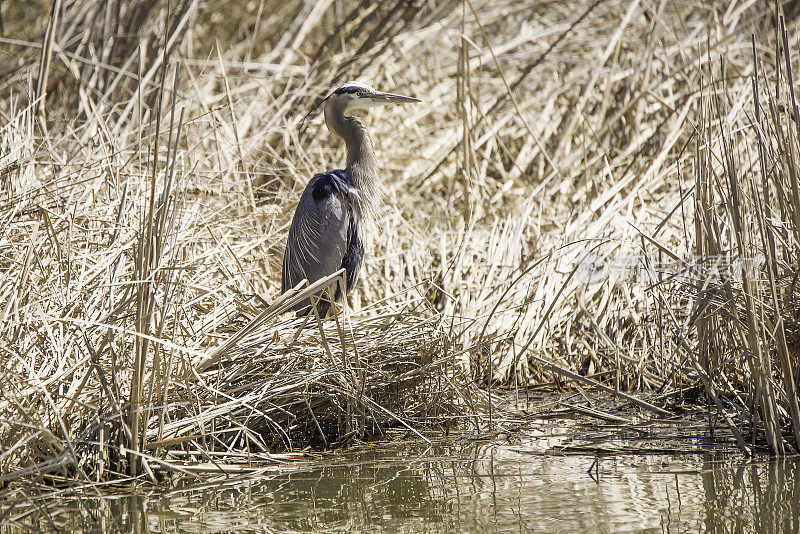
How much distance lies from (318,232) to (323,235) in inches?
1.3

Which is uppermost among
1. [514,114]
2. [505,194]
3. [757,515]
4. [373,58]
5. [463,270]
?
[373,58]

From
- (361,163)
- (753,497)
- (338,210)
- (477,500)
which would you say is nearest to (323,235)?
(338,210)

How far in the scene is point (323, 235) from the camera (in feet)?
14.9

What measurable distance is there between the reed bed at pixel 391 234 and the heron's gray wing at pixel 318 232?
0.20m

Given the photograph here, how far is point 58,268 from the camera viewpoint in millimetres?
3258

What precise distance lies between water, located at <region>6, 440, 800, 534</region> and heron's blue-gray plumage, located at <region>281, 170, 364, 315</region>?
1.59 metres

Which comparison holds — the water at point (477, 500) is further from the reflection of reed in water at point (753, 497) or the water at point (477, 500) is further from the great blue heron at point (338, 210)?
the great blue heron at point (338, 210)

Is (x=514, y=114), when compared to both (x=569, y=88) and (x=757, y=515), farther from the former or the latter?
(x=757, y=515)

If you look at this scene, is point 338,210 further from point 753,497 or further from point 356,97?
point 753,497

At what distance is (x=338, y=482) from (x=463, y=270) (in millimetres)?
2204

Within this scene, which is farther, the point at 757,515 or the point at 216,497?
the point at 216,497

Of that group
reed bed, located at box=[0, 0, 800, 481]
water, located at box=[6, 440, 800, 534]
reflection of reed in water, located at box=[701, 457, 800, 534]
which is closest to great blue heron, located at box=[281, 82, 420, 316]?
reed bed, located at box=[0, 0, 800, 481]

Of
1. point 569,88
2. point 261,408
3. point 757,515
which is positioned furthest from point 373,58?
point 757,515

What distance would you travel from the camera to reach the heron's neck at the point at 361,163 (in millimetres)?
4648
